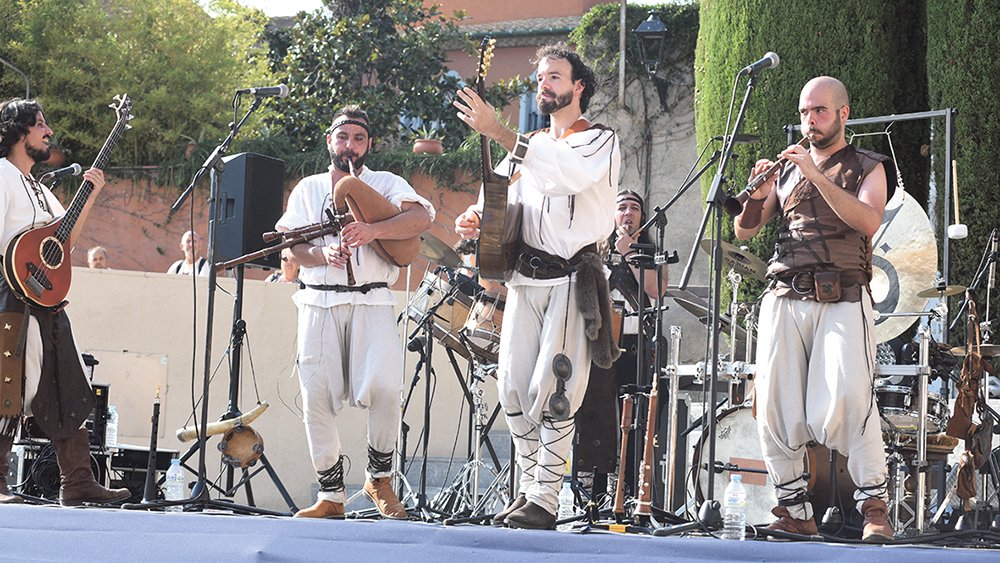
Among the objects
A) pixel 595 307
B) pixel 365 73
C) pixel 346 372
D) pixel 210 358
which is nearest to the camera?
pixel 595 307

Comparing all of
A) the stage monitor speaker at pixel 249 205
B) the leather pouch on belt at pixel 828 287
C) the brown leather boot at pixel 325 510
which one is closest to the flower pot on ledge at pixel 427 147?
the stage monitor speaker at pixel 249 205

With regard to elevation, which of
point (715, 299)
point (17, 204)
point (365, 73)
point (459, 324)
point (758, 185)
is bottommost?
point (459, 324)

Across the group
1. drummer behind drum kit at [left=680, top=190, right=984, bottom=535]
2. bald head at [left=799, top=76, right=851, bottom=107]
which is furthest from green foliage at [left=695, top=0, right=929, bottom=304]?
bald head at [left=799, top=76, right=851, bottom=107]

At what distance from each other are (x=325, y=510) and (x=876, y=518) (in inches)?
94.8

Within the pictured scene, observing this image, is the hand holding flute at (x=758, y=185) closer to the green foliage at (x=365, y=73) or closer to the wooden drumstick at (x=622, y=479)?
the wooden drumstick at (x=622, y=479)

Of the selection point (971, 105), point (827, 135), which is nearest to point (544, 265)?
point (827, 135)

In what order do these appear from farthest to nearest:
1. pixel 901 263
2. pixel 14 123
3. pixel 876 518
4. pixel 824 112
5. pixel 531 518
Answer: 1. pixel 901 263
2. pixel 14 123
3. pixel 824 112
4. pixel 876 518
5. pixel 531 518

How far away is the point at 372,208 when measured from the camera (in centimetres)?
603

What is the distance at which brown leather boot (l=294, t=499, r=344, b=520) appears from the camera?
579 cm

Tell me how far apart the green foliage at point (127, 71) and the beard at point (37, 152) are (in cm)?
1005

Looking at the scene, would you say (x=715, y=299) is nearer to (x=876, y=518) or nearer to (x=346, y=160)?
(x=876, y=518)

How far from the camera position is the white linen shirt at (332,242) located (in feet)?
19.8

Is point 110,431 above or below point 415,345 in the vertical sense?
below

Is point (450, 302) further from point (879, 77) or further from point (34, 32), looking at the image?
point (34, 32)
